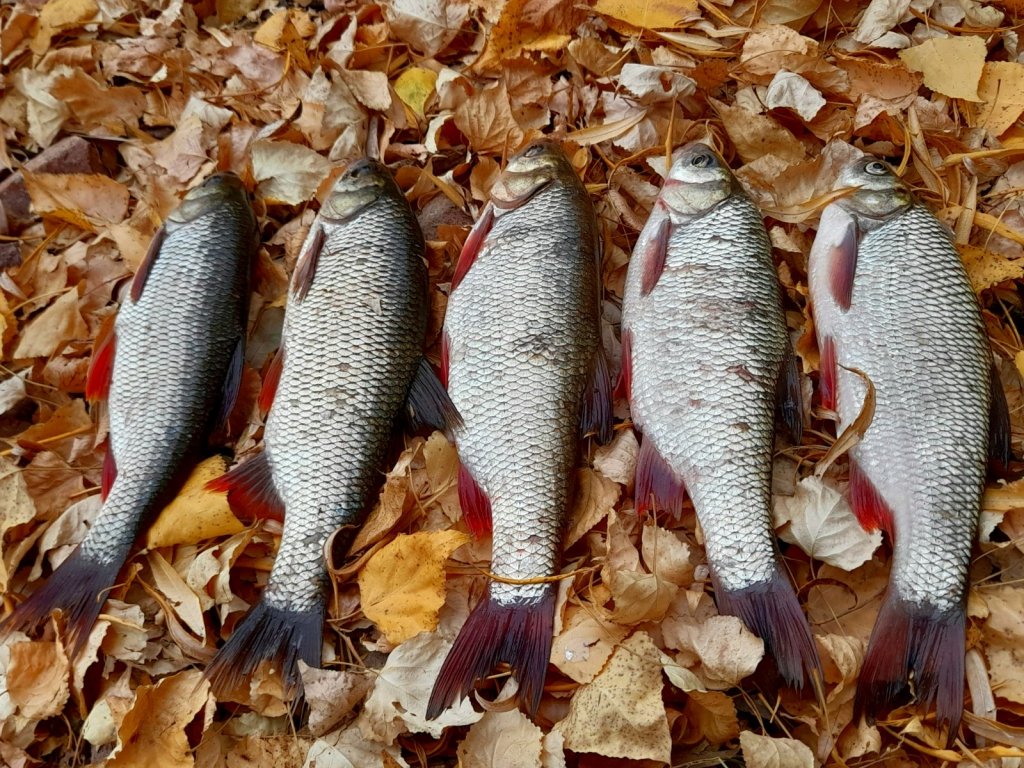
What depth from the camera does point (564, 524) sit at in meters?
1.88

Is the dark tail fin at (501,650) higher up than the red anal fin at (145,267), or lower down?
lower down

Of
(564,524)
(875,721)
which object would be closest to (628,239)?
(564,524)

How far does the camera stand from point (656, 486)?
1.94 meters

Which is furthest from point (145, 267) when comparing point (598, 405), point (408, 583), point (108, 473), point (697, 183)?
point (697, 183)

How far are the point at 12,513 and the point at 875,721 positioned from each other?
7.56ft

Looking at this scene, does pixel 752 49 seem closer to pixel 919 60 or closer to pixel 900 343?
pixel 919 60

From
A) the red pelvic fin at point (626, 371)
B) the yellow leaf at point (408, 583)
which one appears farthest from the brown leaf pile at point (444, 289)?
the red pelvic fin at point (626, 371)

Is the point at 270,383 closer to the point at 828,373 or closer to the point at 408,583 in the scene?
the point at 408,583

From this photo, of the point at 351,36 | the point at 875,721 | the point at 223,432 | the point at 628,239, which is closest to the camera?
the point at 875,721

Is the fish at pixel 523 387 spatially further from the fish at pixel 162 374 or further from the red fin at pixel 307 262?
the fish at pixel 162 374

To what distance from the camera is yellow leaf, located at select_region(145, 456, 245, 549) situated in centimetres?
205

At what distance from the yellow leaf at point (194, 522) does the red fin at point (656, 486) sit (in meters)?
1.09

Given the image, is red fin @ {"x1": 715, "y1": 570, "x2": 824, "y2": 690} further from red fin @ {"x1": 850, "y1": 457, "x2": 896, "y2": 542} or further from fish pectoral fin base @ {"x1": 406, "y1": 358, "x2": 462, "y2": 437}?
fish pectoral fin base @ {"x1": 406, "y1": 358, "x2": 462, "y2": 437}

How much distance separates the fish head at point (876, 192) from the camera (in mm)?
2176
